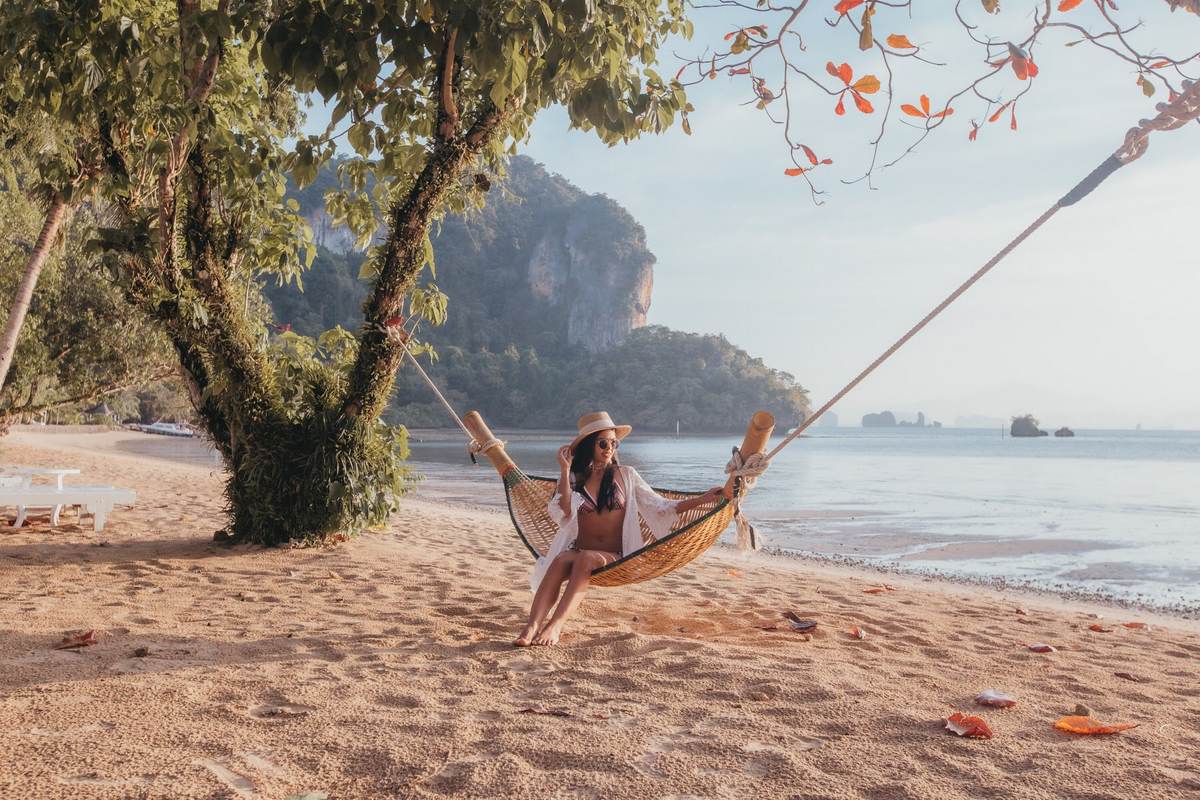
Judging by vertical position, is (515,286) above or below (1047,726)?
above

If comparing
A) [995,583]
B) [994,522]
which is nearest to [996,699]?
[995,583]

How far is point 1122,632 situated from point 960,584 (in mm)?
1984

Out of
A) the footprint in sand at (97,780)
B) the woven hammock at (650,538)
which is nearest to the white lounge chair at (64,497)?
the woven hammock at (650,538)

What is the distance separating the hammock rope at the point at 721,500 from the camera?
2.12 metres

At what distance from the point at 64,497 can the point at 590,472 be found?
135 inches

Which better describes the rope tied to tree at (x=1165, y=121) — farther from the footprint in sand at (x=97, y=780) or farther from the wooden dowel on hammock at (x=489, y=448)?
the footprint in sand at (x=97, y=780)

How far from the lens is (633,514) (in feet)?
10.1

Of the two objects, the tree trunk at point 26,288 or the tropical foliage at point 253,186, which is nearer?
the tropical foliage at point 253,186

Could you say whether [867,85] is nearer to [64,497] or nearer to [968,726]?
[968,726]

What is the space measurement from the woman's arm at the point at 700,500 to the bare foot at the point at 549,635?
0.62 m

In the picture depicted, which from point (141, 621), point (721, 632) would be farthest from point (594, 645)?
point (141, 621)

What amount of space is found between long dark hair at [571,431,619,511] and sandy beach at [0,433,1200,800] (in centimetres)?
44

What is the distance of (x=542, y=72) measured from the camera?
2.37 meters

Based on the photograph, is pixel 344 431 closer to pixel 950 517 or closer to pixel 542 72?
pixel 542 72
